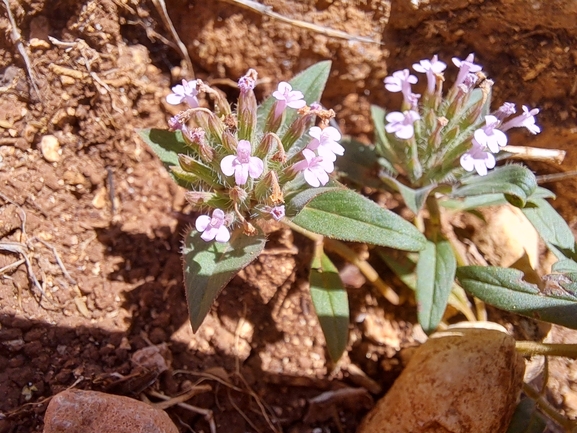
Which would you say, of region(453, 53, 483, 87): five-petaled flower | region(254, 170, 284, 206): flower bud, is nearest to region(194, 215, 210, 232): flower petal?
region(254, 170, 284, 206): flower bud

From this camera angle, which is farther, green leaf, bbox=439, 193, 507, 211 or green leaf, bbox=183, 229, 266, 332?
green leaf, bbox=439, 193, 507, 211

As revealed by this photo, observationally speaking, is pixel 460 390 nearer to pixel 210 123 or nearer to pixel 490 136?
pixel 490 136

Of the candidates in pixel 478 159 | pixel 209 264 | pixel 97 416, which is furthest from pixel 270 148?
pixel 97 416

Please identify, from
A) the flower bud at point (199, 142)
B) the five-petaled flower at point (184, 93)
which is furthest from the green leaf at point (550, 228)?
the five-petaled flower at point (184, 93)

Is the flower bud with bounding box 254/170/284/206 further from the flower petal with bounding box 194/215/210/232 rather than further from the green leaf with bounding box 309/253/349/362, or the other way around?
the green leaf with bounding box 309/253/349/362

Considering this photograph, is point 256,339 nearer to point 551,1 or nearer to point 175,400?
point 175,400

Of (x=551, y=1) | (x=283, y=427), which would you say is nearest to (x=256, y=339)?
(x=283, y=427)

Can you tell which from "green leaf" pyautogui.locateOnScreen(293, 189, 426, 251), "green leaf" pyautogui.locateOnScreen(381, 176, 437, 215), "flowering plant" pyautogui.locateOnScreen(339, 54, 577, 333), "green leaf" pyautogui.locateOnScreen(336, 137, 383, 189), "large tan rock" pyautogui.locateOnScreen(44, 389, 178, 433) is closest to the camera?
"large tan rock" pyautogui.locateOnScreen(44, 389, 178, 433)

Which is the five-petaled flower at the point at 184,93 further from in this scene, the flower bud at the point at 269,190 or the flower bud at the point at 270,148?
the flower bud at the point at 269,190
